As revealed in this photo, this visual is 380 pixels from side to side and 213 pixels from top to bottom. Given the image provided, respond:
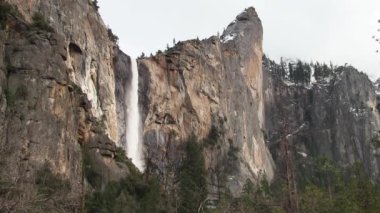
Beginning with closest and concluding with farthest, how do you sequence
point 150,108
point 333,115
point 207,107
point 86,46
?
1. point 86,46
2. point 150,108
3. point 207,107
4. point 333,115

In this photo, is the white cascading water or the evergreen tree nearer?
the evergreen tree

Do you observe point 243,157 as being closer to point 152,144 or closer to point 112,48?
point 152,144

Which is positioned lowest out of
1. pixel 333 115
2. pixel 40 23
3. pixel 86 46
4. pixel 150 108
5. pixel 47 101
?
pixel 47 101

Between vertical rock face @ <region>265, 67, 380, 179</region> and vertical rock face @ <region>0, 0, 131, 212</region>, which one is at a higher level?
vertical rock face @ <region>265, 67, 380, 179</region>

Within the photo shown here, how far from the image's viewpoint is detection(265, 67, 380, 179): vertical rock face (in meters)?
108

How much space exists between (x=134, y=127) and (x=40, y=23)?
28.6 meters

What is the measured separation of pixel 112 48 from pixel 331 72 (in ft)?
250

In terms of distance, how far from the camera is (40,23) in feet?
144

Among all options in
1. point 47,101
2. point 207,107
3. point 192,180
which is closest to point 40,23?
point 47,101

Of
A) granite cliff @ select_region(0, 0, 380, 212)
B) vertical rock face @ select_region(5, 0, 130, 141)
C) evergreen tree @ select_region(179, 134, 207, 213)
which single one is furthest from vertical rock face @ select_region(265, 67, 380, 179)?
vertical rock face @ select_region(5, 0, 130, 141)

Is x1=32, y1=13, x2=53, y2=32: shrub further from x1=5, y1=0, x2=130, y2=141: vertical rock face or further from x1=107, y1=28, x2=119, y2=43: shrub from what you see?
x1=107, y1=28, x2=119, y2=43: shrub

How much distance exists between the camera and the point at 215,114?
3118 inches

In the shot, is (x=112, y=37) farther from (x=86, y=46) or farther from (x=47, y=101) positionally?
(x=47, y=101)

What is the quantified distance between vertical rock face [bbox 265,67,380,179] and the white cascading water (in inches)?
1488
